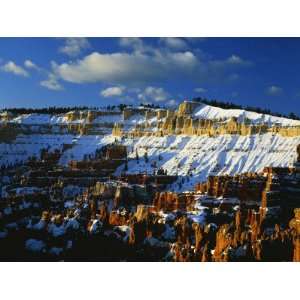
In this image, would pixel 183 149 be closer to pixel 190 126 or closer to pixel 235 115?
pixel 190 126

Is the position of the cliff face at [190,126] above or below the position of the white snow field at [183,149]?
above

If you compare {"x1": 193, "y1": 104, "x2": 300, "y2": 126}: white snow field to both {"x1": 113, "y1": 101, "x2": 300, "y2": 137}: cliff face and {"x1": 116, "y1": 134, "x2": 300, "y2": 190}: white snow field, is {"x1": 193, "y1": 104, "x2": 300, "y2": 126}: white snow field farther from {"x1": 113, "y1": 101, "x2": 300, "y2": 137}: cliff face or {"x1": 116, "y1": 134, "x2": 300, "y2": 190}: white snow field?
{"x1": 116, "y1": 134, "x2": 300, "y2": 190}: white snow field

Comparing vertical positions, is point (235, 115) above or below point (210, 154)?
above

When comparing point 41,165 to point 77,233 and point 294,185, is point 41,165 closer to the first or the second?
point 77,233

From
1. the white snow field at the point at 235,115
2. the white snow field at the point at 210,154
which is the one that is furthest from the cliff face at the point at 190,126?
the white snow field at the point at 210,154

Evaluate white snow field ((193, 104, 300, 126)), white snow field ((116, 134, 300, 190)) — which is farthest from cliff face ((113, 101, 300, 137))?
white snow field ((116, 134, 300, 190))

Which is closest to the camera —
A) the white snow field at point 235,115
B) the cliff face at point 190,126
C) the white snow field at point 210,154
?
the white snow field at point 210,154

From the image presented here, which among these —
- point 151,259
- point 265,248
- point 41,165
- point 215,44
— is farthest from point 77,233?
point 215,44

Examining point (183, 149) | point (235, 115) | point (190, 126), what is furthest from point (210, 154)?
point (235, 115)

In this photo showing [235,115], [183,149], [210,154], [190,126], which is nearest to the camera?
[210,154]

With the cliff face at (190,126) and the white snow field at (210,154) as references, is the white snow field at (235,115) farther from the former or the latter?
the white snow field at (210,154)

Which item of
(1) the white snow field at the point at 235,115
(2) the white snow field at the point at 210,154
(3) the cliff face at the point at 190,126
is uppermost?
(1) the white snow field at the point at 235,115

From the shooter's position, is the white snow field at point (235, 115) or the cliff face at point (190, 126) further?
the white snow field at point (235, 115)
